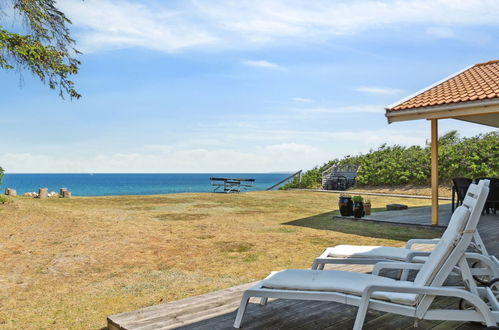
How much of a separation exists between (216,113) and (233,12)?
4136 cm

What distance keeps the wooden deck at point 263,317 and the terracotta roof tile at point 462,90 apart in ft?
20.2

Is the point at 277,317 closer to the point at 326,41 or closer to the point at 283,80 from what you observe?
the point at 326,41

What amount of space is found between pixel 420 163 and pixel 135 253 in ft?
61.4

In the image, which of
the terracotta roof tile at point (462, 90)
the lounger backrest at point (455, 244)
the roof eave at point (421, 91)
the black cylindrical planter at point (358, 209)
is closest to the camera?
the lounger backrest at point (455, 244)

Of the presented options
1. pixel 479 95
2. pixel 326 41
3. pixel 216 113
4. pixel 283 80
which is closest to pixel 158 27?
pixel 326 41

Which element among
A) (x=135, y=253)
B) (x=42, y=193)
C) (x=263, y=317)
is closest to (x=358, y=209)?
(x=135, y=253)

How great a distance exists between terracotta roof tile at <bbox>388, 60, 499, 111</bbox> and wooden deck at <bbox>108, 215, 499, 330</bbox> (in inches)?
242

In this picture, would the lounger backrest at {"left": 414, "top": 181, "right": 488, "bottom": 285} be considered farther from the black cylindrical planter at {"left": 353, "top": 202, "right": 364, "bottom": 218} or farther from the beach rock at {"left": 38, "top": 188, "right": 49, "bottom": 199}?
the beach rock at {"left": 38, "top": 188, "right": 49, "bottom": 199}

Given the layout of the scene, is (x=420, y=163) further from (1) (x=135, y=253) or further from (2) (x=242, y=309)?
(2) (x=242, y=309)

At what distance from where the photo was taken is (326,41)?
10523 millimetres

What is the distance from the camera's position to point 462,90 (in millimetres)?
9242

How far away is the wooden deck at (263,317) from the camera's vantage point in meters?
2.95

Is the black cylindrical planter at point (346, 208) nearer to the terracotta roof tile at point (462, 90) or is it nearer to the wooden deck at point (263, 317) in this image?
the terracotta roof tile at point (462, 90)

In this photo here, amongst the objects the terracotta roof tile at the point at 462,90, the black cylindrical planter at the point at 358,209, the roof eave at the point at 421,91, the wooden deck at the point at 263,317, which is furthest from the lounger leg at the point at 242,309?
the black cylindrical planter at the point at 358,209
